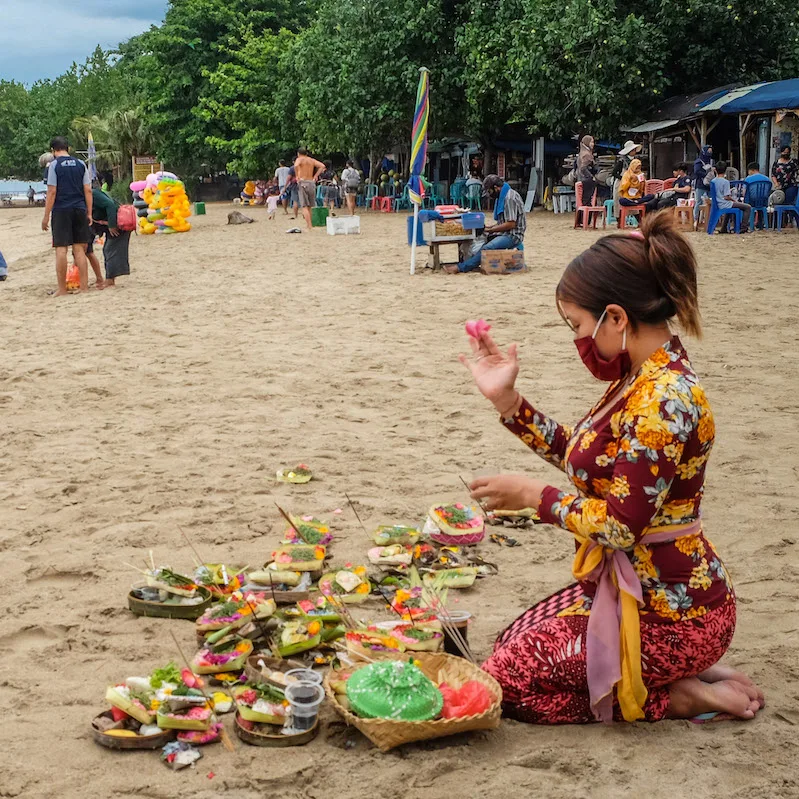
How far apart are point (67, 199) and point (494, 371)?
9.46m

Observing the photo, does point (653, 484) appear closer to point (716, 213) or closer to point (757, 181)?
point (716, 213)

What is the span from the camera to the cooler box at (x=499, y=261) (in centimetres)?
1222

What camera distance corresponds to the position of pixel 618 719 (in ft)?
9.09

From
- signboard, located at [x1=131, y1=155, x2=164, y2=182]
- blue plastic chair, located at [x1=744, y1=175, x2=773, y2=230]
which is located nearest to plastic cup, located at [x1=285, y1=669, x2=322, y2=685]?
blue plastic chair, located at [x1=744, y1=175, x2=773, y2=230]

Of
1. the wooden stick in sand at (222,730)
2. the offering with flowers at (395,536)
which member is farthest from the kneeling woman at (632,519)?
the offering with flowers at (395,536)

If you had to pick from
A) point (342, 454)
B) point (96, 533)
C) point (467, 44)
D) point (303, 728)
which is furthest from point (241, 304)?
point (467, 44)

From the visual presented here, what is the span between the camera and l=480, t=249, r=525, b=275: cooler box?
12.2 metres

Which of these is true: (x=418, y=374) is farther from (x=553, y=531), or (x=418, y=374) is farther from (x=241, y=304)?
(x=241, y=304)

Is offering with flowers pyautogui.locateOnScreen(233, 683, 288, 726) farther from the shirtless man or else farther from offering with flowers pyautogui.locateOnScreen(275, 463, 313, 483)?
the shirtless man

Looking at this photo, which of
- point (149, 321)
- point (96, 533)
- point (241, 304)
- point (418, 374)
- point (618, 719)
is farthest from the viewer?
point (241, 304)

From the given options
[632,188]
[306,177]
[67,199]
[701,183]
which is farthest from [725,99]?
[67,199]

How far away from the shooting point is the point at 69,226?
1116 centimetres

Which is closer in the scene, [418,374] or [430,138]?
[418,374]

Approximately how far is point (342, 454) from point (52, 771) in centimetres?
293
